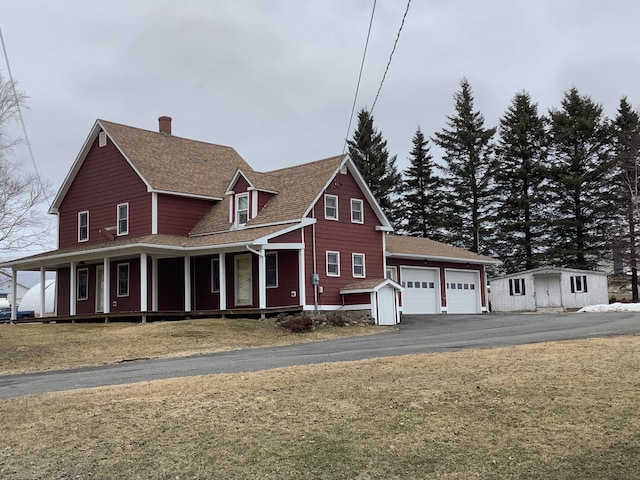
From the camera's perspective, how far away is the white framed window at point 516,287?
41.7 m

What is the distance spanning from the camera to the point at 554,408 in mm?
8680

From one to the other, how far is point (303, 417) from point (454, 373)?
3.32m

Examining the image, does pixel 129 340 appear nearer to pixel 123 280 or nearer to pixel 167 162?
pixel 123 280

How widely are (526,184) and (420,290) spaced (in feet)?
77.2

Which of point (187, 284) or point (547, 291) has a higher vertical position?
point (187, 284)

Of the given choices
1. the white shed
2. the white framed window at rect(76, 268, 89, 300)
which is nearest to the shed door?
the white shed

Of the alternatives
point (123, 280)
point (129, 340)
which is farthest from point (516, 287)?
point (129, 340)

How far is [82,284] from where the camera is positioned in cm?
3400

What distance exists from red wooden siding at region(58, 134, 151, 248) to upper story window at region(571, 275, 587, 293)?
24.6m

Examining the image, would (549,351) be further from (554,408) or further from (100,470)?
(100,470)

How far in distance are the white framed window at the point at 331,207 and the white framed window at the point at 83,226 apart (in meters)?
12.6

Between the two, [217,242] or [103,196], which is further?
[103,196]

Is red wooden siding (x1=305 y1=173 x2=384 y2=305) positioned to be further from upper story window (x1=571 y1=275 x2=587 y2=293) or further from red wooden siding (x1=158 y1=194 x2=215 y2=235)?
upper story window (x1=571 y1=275 x2=587 y2=293)

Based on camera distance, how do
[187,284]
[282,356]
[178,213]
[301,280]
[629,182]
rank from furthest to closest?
[629,182], [178,213], [187,284], [301,280], [282,356]
